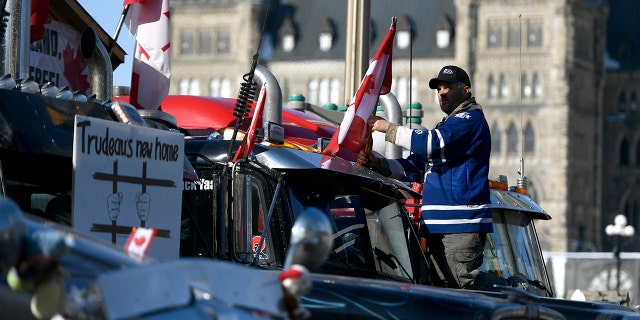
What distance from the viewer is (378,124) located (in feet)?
24.7

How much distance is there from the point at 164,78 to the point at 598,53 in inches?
3884

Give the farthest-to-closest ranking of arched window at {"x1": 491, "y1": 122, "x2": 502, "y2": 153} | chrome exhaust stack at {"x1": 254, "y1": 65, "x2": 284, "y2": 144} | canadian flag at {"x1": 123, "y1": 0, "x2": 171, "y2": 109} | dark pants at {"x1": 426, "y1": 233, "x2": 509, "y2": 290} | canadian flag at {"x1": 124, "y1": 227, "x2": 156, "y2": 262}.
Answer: arched window at {"x1": 491, "y1": 122, "x2": 502, "y2": 153} < canadian flag at {"x1": 123, "y1": 0, "x2": 171, "y2": 109} < chrome exhaust stack at {"x1": 254, "y1": 65, "x2": 284, "y2": 144} < dark pants at {"x1": 426, "y1": 233, "x2": 509, "y2": 290} < canadian flag at {"x1": 124, "y1": 227, "x2": 156, "y2": 262}

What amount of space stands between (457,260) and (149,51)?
2.15 meters

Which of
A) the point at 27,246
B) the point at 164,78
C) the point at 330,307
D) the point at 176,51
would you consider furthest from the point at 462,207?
the point at 176,51

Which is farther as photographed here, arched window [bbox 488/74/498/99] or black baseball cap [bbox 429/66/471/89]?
arched window [bbox 488/74/498/99]

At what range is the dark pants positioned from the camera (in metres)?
7.61

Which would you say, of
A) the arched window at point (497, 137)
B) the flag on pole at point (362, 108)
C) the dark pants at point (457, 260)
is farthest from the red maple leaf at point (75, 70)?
the arched window at point (497, 137)

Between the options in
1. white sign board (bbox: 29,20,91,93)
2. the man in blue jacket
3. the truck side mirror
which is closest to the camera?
the truck side mirror

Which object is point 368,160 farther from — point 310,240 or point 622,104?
point 622,104

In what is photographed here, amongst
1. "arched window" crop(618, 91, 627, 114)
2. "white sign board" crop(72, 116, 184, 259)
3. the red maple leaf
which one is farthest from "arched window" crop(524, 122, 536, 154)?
"white sign board" crop(72, 116, 184, 259)

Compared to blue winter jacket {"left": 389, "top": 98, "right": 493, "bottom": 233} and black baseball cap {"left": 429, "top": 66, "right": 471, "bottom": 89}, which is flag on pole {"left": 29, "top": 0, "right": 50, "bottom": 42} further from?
blue winter jacket {"left": 389, "top": 98, "right": 493, "bottom": 233}

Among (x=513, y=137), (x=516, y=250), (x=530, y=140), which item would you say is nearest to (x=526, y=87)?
(x=530, y=140)

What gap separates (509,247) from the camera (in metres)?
9.52

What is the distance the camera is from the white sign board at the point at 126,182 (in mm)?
5773
